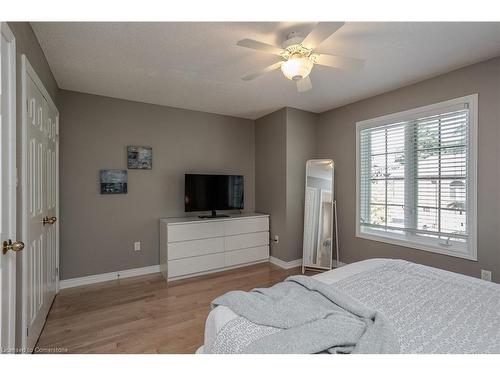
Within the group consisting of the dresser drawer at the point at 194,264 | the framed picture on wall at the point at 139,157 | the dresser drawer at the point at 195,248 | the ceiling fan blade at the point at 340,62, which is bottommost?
the dresser drawer at the point at 194,264

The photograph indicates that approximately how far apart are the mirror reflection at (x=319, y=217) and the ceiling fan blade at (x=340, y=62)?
1813 mm

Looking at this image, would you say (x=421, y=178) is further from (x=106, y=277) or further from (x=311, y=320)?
(x=106, y=277)

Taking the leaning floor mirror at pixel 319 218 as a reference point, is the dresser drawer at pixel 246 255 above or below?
below

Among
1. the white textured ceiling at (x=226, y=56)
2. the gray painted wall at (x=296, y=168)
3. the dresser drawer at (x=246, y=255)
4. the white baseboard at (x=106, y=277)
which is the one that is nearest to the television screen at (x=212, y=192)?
the dresser drawer at (x=246, y=255)

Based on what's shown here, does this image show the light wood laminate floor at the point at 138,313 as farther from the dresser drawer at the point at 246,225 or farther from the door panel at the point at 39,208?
the dresser drawer at the point at 246,225

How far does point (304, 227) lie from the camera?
11.7ft

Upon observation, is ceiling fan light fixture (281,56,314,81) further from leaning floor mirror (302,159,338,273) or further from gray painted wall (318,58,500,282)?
leaning floor mirror (302,159,338,273)

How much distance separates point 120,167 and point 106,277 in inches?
56.5

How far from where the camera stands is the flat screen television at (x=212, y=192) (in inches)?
136

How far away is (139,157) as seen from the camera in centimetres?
329

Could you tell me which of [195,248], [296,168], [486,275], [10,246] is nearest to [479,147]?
[486,275]
